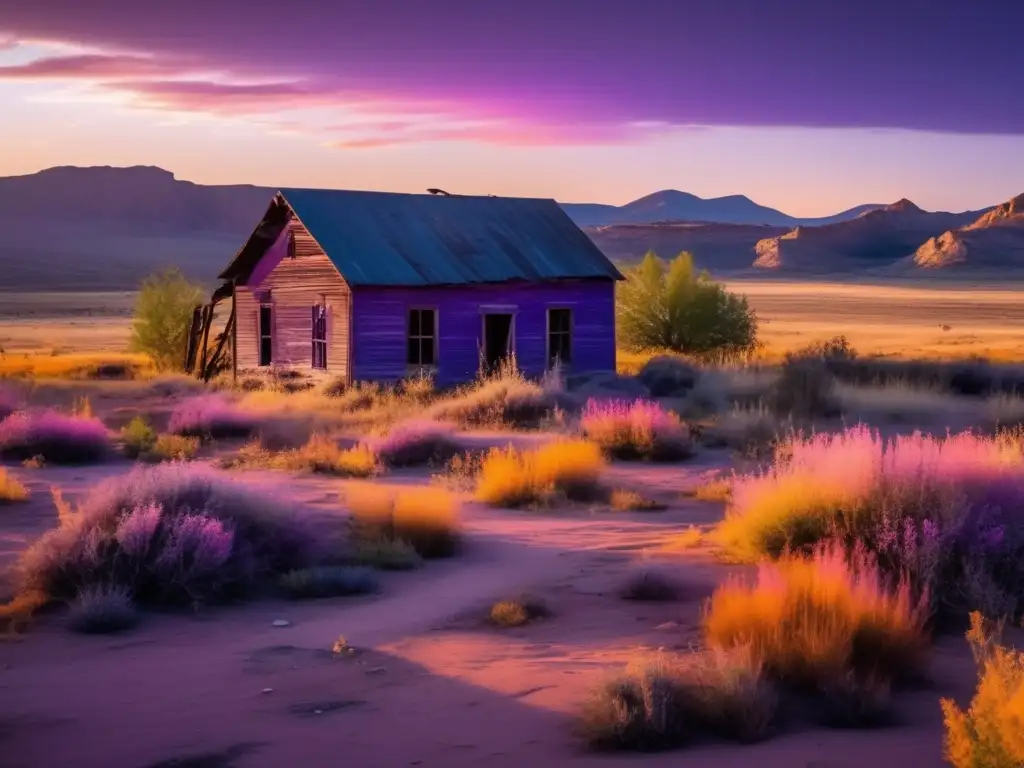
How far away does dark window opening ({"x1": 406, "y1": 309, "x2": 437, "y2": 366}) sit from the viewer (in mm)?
25125

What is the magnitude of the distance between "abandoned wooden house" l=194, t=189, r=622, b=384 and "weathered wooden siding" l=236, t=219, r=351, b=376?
28 millimetres

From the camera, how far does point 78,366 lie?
32.3 m

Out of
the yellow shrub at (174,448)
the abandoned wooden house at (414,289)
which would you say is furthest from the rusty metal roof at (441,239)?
the yellow shrub at (174,448)

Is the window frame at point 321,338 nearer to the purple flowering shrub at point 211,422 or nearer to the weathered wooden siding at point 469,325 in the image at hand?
the weathered wooden siding at point 469,325

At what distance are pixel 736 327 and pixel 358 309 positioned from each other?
1279 cm

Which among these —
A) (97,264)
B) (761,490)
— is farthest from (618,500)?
(97,264)

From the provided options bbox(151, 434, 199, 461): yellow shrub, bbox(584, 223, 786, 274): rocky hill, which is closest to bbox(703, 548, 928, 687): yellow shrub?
bbox(151, 434, 199, 461): yellow shrub

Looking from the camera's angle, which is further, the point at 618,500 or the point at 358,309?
the point at 358,309

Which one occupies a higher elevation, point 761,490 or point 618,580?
point 761,490

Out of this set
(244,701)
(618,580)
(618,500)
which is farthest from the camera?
(618,500)

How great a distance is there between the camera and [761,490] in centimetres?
945

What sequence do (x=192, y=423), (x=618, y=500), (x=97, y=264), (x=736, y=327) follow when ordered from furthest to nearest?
(x=97, y=264) < (x=736, y=327) < (x=192, y=423) < (x=618, y=500)

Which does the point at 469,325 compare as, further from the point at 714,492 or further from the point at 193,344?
the point at 714,492

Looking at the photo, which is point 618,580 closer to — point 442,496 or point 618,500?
point 442,496
